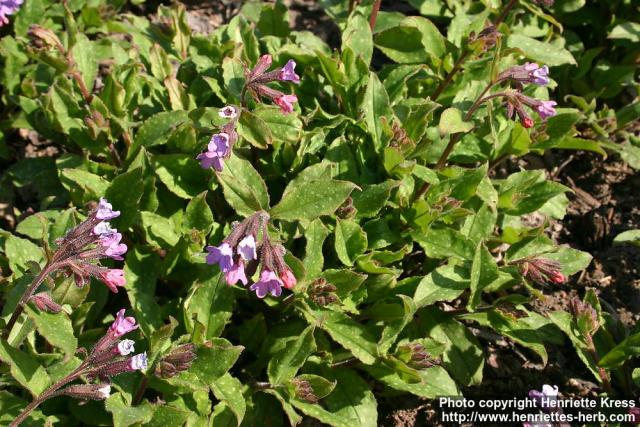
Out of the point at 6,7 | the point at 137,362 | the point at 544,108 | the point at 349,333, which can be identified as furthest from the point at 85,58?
the point at 544,108

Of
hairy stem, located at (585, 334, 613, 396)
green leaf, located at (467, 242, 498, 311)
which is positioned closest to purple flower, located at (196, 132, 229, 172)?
green leaf, located at (467, 242, 498, 311)

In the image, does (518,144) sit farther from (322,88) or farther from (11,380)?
(11,380)

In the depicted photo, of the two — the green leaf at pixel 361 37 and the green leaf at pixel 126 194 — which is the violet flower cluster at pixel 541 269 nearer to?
the green leaf at pixel 361 37

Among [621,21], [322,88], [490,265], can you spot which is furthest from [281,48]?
[621,21]

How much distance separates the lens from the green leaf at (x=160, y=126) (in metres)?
4.13

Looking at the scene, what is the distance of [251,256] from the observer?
118 inches

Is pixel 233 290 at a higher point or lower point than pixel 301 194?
lower

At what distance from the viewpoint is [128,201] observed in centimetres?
383

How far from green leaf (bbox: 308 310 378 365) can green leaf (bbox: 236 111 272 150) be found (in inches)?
38.4

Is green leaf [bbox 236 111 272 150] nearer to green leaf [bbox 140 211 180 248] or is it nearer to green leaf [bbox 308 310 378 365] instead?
green leaf [bbox 140 211 180 248]

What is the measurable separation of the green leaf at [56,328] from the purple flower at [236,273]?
0.89m

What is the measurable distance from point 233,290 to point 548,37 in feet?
10.2

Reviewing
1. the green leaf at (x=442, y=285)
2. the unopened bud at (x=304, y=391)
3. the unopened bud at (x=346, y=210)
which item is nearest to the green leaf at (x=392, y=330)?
the green leaf at (x=442, y=285)

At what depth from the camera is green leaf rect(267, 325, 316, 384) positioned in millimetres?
3500
